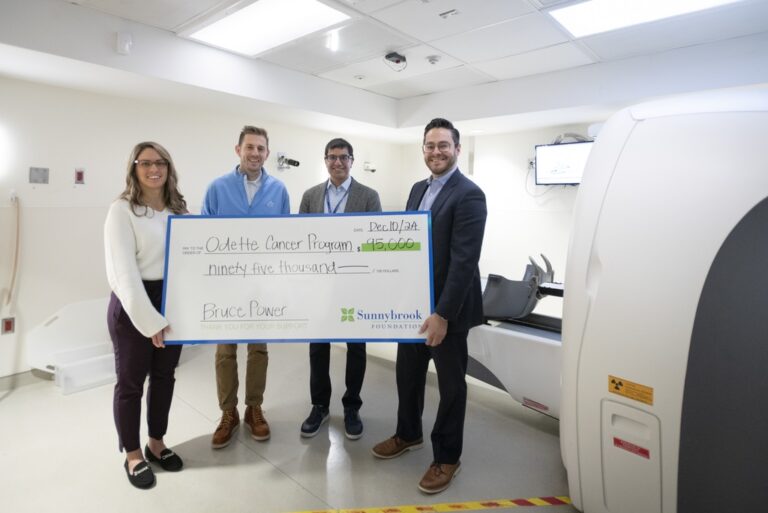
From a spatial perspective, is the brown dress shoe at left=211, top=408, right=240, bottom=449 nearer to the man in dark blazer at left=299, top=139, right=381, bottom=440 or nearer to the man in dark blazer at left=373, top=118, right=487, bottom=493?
the man in dark blazer at left=299, top=139, right=381, bottom=440

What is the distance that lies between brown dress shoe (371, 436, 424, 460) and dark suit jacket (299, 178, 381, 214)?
1224 millimetres

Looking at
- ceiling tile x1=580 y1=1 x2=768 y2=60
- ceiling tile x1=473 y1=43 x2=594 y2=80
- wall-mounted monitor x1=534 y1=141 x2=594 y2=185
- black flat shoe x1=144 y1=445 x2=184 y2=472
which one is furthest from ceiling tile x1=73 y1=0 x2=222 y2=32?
wall-mounted monitor x1=534 y1=141 x2=594 y2=185

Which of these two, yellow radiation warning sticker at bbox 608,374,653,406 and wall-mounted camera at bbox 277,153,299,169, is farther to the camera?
wall-mounted camera at bbox 277,153,299,169

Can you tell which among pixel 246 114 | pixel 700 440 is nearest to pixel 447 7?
pixel 246 114

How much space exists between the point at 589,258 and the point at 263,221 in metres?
1.33

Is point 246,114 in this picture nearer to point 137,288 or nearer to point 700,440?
point 137,288

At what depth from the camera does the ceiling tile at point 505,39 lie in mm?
3090

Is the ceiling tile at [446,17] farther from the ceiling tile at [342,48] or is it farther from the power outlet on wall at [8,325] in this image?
the power outlet on wall at [8,325]

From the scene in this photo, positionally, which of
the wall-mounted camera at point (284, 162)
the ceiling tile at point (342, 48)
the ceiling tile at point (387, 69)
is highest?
the ceiling tile at point (387, 69)

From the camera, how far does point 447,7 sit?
2.84 m

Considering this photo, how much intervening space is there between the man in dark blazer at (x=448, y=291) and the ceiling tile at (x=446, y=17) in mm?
1372

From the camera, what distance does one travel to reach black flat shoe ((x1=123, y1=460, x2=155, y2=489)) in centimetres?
196

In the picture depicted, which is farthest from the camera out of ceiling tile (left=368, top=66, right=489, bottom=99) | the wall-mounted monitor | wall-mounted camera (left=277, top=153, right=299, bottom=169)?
wall-mounted camera (left=277, top=153, right=299, bottom=169)

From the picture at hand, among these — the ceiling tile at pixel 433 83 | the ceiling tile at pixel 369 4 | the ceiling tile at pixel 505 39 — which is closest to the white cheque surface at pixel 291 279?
the ceiling tile at pixel 369 4
